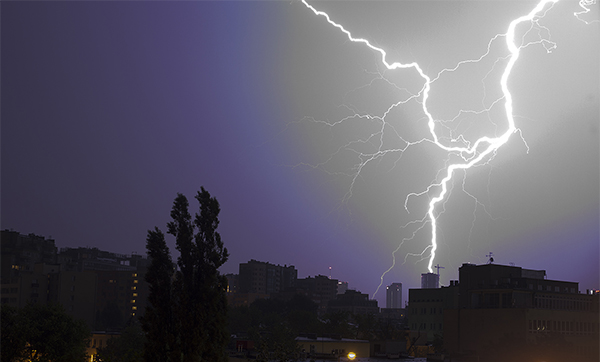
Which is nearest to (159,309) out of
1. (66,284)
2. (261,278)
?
(66,284)

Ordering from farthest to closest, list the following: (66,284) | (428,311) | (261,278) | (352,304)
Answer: (261,278) < (352,304) < (428,311) < (66,284)

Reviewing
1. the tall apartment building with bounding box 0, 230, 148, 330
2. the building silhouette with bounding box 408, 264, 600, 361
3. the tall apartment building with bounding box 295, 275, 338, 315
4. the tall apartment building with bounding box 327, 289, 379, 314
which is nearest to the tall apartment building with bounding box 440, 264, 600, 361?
the building silhouette with bounding box 408, 264, 600, 361

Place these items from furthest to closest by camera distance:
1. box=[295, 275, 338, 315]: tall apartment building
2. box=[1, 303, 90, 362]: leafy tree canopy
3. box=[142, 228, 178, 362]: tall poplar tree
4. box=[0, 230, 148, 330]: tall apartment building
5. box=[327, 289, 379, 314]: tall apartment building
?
box=[295, 275, 338, 315]: tall apartment building < box=[327, 289, 379, 314]: tall apartment building < box=[0, 230, 148, 330]: tall apartment building < box=[1, 303, 90, 362]: leafy tree canopy < box=[142, 228, 178, 362]: tall poplar tree

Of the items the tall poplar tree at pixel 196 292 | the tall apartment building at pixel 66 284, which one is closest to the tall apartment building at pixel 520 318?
the tall poplar tree at pixel 196 292

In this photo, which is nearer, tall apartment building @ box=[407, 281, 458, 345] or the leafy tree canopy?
the leafy tree canopy

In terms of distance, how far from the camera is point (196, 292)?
62.6 ft

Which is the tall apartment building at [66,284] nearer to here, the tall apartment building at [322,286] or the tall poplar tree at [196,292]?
the tall poplar tree at [196,292]

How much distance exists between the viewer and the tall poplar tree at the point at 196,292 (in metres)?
18.3

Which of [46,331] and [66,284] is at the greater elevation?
[66,284]

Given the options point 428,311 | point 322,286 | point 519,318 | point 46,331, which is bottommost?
point 46,331

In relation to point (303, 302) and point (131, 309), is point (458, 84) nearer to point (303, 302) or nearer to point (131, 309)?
point (303, 302)

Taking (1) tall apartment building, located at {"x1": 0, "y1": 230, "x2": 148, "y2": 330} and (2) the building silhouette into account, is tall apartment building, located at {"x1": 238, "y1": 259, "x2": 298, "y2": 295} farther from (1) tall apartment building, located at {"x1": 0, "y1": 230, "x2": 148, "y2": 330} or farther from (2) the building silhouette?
(2) the building silhouette

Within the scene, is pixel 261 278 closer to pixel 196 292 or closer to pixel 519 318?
pixel 519 318

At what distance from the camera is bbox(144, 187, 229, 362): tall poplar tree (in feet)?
60.2
